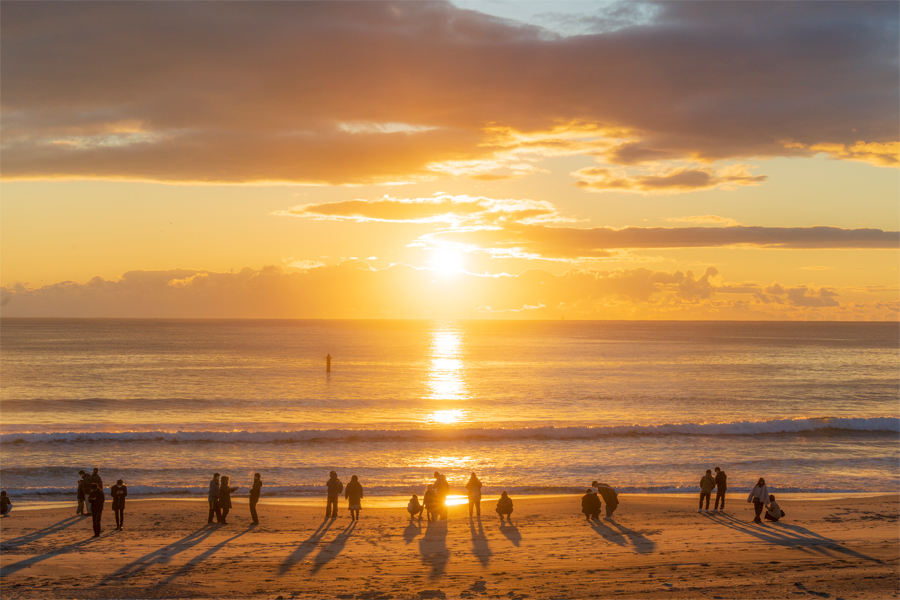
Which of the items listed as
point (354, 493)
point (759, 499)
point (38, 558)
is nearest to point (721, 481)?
point (759, 499)

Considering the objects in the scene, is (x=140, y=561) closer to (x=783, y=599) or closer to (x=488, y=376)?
(x=783, y=599)

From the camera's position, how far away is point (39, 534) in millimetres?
18516

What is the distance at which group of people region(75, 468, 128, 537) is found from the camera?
727 inches

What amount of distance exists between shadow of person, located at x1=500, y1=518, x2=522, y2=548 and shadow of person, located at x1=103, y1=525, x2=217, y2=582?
9.49 metres

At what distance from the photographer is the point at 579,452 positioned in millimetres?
34406

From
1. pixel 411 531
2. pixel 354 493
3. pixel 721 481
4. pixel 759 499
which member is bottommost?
pixel 411 531

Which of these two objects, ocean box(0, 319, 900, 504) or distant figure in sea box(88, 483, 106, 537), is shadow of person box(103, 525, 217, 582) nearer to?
distant figure in sea box(88, 483, 106, 537)

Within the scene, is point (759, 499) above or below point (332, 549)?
above

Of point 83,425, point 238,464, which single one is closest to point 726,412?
point 238,464

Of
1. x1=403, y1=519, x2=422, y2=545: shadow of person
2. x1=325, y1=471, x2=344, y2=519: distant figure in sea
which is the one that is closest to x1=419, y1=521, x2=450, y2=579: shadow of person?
x1=403, y1=519, x2=422, y2=545: shadow of person

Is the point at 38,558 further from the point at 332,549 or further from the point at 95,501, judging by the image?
the point at 332,549

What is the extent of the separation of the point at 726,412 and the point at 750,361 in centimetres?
6049

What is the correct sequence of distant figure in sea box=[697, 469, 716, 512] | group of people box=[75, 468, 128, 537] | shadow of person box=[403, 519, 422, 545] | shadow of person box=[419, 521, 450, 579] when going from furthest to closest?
distant figure in sea box=[697, 469, 716, 512]
group of people box=[75, 468, 128, 537]
shadow of person box=[403, 519, 422, 545]
shadow of person box=[419, 521, 450, 579]

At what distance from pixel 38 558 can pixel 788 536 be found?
2193cm
